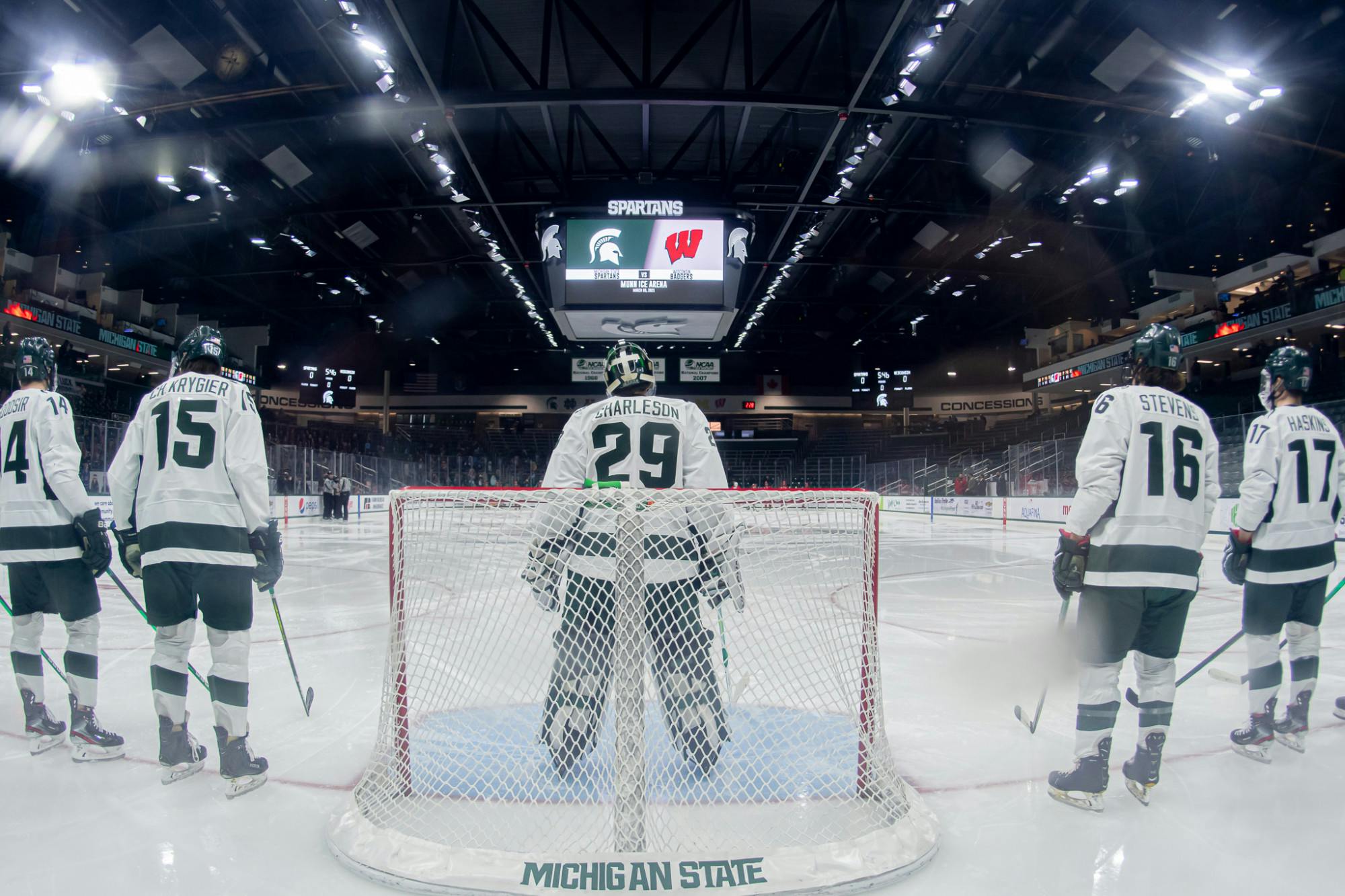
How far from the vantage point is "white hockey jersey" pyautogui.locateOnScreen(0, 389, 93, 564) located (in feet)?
7.90

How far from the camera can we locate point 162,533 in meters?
2.11

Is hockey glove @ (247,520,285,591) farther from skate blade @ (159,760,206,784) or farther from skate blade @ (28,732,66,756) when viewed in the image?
skate blade @ (28,732,66,756)

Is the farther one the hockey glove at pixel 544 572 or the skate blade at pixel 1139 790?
the skate blade at pixel 1139 790

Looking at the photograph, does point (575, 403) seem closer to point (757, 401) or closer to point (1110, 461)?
point (757, 401)

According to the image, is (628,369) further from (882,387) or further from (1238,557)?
(882,387)

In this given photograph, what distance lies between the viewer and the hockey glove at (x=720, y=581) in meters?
1.90

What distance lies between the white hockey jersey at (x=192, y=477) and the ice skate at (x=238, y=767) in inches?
20.3

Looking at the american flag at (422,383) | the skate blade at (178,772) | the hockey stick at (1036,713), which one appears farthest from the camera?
the american flag at (422,383)

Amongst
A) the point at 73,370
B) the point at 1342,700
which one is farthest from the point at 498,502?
the point at 73,370

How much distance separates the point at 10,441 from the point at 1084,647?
3.54 m

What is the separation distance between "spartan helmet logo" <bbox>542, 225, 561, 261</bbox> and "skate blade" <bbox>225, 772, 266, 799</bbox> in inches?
333

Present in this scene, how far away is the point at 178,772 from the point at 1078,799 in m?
2.60

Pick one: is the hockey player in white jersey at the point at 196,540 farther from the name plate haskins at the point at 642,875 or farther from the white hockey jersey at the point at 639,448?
the name plate haskins at the point at 642,875

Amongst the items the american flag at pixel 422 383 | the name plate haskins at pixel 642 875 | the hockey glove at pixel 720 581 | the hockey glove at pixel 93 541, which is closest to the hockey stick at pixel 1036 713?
the hockey glove at pixel 720 581
